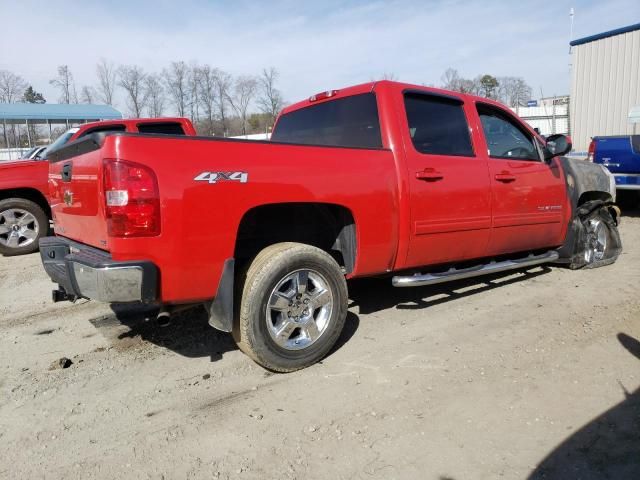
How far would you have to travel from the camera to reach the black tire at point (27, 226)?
7340 millimetres

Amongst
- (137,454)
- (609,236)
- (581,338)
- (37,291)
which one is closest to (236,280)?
(137,454)

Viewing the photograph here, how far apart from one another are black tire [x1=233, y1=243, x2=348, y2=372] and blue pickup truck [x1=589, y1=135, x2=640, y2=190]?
8.38 m

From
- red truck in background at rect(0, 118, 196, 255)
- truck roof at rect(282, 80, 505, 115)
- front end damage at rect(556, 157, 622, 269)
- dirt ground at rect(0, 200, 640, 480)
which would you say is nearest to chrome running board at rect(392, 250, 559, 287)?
dirt ground at rect(0, 200, 640, 480)

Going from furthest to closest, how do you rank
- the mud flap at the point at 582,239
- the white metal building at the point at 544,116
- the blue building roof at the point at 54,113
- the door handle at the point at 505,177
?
the white metal building at the point at 544,116
the blue building roof at the point at 54,113
the mud flap at the point at 582,239
the door handle at the point at 505,177

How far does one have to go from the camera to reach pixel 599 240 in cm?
609

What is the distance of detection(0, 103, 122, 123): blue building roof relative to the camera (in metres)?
31.5

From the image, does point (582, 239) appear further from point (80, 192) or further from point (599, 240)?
point (80, 192)

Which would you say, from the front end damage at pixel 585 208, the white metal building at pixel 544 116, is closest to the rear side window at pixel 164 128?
the front end damage at pixel 585 208

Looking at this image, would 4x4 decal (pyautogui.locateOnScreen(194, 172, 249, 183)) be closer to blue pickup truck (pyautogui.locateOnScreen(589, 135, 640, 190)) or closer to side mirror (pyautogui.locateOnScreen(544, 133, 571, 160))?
side mirror (pyautogui.locateOnScreen(544, 133, 571, 160))

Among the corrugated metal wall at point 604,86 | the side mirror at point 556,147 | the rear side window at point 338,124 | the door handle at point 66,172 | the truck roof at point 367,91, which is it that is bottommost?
the door handle at point 66,172

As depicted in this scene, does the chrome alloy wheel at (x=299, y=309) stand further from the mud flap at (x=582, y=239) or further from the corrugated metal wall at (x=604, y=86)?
the corrugated metal wall at (x=604, y=86)

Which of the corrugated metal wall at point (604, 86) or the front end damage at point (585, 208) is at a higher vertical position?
the corrugated metal wall at point (604, 86)

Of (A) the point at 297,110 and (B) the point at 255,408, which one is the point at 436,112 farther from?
(B) the point at 255,408

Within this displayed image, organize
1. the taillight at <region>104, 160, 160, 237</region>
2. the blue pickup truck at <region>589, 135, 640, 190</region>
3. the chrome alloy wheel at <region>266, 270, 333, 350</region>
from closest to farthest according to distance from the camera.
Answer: the taillight at <region>104, 160, 160, 237</region>
the chrome alloy wheel at <region>266, 270, 333, 350</region>
the blue pickup truck at <region>589, 135, 640, 190</region>
